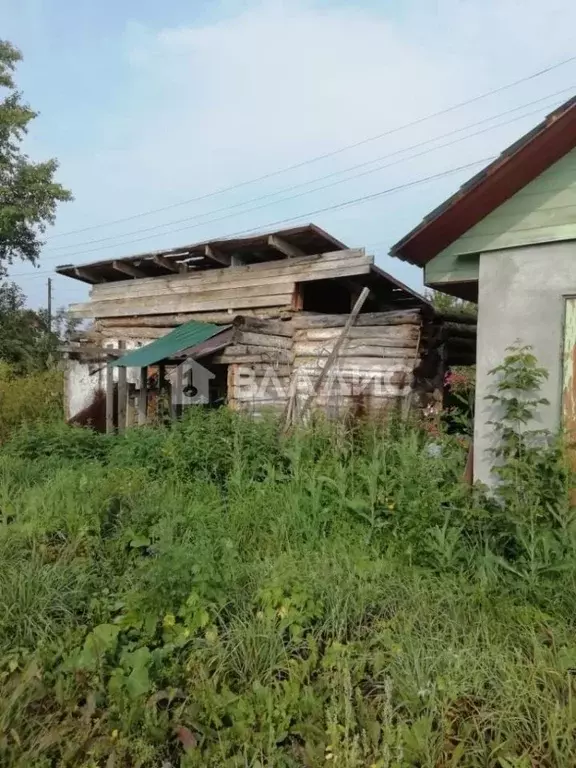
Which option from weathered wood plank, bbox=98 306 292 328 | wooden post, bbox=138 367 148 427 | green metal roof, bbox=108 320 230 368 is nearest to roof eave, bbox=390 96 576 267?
weathered wood plank, bbox=98 306 292 328

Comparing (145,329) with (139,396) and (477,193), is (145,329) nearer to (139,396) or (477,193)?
(139,396)

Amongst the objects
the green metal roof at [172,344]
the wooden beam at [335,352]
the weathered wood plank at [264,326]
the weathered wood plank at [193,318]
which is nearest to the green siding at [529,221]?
the wooden beam at [335,352]

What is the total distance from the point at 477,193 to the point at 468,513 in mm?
2759

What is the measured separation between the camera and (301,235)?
10.5 meters

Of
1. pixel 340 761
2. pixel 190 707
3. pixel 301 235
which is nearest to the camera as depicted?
pixel 340 761

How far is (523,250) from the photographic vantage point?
4902 mm

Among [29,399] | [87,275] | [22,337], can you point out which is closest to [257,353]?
[29,399]

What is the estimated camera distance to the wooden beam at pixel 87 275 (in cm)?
1418

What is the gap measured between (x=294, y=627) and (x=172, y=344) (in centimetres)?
847

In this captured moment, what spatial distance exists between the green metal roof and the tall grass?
5.29m

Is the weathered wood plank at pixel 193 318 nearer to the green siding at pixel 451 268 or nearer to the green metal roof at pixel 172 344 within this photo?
the green metal roof at pixel 172 344

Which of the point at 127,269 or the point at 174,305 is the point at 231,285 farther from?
the point at 127,269

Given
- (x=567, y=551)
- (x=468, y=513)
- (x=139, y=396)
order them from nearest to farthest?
(x=567, y=551) < (x=468, y=513) < (x=139, y=396)

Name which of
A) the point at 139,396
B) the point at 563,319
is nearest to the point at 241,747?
the point at 563,319
